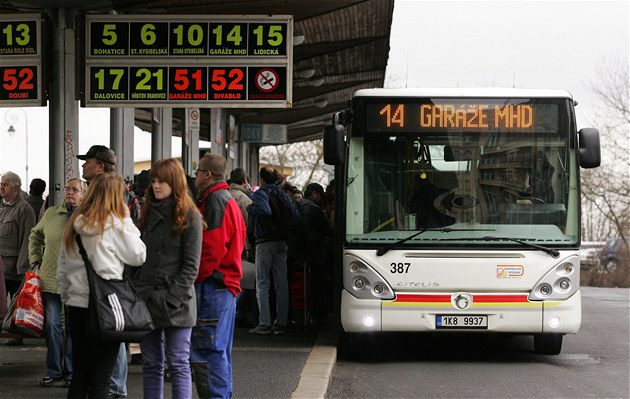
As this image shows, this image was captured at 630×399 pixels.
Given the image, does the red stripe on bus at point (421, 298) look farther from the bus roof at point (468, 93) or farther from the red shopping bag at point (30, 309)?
the red shopping bag at point (30, 309)

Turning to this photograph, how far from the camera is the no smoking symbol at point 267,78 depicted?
1243 centimetres

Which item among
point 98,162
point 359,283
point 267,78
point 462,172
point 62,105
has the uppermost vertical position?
point 267,78

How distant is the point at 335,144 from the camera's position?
1095 cm

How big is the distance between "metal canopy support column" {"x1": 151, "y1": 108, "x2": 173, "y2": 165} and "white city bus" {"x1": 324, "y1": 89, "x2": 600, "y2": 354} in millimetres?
8409

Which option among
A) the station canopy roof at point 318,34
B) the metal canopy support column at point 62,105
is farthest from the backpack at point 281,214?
the station canopy roof at point 318,34

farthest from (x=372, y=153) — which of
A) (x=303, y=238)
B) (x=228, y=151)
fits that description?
(x=228, y=151)

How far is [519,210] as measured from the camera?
36.7ft

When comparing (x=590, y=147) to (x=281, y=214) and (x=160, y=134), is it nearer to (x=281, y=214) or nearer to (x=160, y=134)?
(x=281, y=214)

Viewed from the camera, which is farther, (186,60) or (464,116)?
(186,60)

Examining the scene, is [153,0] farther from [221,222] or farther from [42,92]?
[221,222]

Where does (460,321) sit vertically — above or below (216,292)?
below

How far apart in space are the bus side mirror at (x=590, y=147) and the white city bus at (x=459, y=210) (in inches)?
0.5

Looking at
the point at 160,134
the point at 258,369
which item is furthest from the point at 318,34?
the point at 258,369

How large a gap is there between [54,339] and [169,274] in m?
2.58
